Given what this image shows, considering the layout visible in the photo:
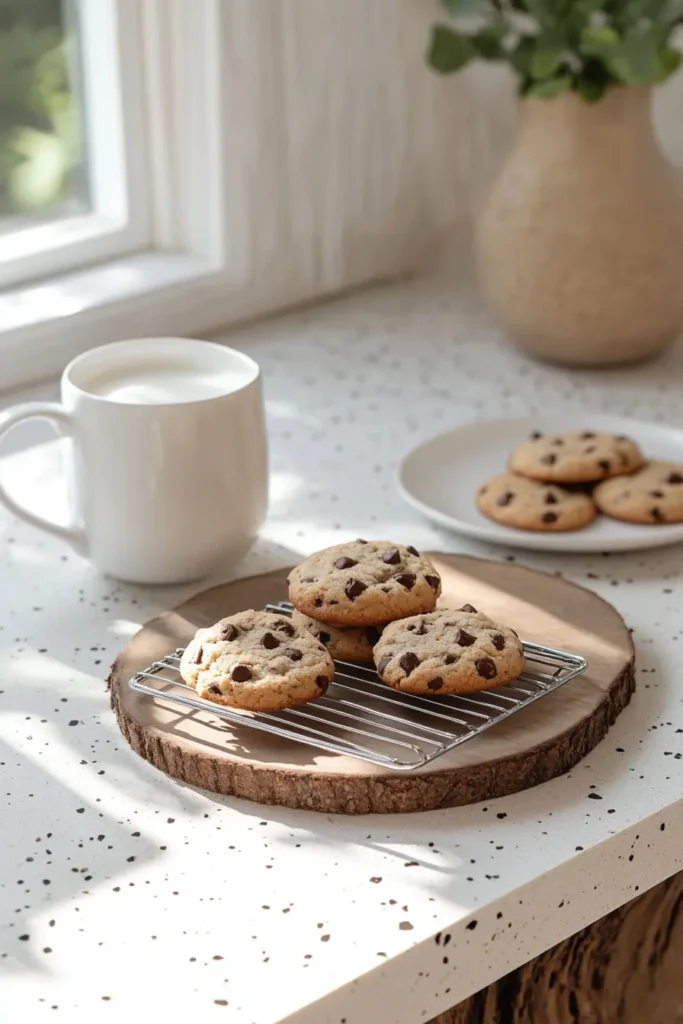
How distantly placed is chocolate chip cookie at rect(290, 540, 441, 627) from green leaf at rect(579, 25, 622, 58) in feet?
1.99

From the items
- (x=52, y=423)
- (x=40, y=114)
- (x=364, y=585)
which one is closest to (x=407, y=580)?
(x=364, y=585)

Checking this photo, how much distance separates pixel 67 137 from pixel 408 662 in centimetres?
91

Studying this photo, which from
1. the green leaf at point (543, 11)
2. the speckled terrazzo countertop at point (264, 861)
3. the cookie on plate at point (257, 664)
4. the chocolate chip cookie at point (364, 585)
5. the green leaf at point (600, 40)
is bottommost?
the speckled terrazzo countertop at point (264, 861)

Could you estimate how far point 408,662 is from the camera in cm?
80

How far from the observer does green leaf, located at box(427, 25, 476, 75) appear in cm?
138

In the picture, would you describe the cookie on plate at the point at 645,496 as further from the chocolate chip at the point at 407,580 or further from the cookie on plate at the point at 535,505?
the chocolate chip at the point at 407,580

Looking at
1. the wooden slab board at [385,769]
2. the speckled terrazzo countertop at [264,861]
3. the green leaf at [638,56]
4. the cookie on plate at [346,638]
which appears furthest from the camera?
the green leaf at [638,56]

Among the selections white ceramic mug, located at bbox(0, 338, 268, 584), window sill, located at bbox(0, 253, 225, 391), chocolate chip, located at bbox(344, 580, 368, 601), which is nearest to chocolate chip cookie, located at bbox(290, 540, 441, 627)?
chocolate chip, located at bbox(344, 580, 368, 601)

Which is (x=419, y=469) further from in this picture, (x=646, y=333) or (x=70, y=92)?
(x=70, y=92)

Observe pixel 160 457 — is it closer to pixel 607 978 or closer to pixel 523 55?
pixel 607 978

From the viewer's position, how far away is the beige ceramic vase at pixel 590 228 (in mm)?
1356

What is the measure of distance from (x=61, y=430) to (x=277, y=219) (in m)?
0.67

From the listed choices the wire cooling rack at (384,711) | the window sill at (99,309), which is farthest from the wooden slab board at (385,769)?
the window sill at (99,309)

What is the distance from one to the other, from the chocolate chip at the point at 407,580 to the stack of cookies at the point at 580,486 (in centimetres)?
21
